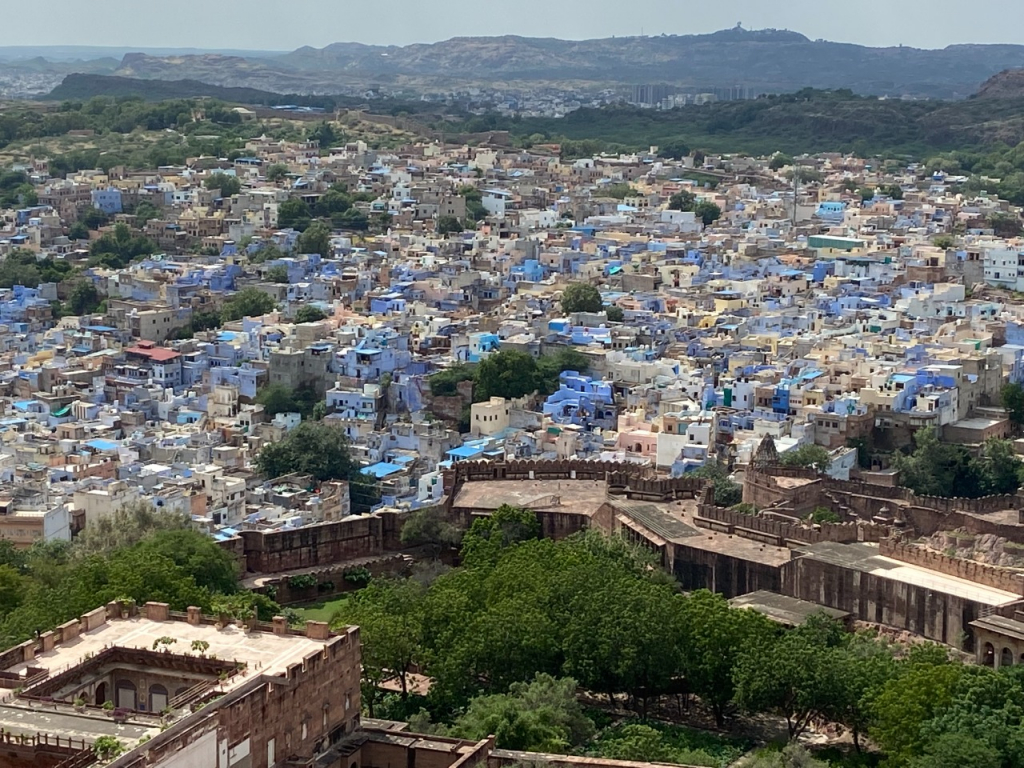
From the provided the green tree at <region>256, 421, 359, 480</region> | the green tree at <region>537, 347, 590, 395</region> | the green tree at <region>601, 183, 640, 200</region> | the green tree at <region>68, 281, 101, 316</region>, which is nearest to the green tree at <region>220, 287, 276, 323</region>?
the green tree at <region>68, 281, 101, 316</region>

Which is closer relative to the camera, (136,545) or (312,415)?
(136,545)

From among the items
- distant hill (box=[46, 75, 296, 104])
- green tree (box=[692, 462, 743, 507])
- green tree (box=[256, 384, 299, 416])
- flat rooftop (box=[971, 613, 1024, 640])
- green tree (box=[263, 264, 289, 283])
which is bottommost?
distant hill (box=[46, 75, 296, 104])

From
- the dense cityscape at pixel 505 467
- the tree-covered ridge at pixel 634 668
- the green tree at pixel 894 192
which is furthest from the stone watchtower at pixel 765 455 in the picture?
the green tree at pixel 894 192

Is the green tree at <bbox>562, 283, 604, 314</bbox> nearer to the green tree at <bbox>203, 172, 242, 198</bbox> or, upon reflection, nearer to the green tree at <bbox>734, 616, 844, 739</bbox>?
the green tree at <bbox>203, 172, 242, 198</bbox>

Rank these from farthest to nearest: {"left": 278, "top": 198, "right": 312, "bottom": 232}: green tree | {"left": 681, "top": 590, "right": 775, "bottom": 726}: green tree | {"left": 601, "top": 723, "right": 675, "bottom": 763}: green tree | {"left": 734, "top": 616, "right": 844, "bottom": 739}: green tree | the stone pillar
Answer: {"left": 278, "top": 198, "right": 312, "bottom": 232}: green tree → {"left": 681, "top": 590, "right": 775, "bottom": 726}: green tree → {"left": 734, "top": 616, "right": 844, "bottom": 739}: green tree → {"left": 601, "top": 723, "right": 675, "bottom": 763}: green tree → the stone pillar

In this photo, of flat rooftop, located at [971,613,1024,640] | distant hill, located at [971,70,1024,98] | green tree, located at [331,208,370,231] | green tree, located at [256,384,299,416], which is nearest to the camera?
flat rooftop, located at [971,613,1024,640]

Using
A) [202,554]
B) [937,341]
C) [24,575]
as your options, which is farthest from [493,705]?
[937,341]

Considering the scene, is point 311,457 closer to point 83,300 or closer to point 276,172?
point 83,300

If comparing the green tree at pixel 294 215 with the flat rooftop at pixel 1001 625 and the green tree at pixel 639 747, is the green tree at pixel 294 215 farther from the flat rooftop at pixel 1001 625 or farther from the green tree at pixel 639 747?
the green tree at pixel 639 747

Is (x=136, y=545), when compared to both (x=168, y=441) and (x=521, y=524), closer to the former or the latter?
(x=521, y=524)
